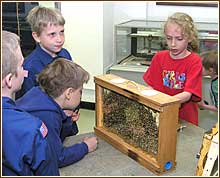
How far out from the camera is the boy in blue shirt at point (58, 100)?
1208 mm

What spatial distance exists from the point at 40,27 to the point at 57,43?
0.13m

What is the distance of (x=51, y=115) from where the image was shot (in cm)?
121

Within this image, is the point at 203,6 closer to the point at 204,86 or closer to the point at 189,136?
the point at 204,86

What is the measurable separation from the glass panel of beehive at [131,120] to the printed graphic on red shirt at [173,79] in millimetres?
470

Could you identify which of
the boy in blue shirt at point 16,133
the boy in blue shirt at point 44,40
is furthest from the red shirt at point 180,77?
→ the boy in blue shirt at point 16,133

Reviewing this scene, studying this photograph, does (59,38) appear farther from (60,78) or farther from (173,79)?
(173,79)

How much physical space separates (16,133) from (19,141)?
24mm

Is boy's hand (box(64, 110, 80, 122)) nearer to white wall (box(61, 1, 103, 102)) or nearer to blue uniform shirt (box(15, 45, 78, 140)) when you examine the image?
blue uniform shirt (box(15, 45, 78, 140))

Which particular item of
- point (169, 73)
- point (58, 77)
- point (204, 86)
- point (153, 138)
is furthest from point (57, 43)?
point (204, 86)

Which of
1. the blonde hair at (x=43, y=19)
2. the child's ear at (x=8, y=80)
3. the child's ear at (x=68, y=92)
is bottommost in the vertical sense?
the child's ear at (x=68, y=92)

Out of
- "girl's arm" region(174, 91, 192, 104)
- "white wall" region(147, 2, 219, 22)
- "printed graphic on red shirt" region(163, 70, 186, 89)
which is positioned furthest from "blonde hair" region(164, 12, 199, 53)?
"white wall" region(147, 2, 219, 22)

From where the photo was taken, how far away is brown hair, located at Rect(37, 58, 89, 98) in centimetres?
129

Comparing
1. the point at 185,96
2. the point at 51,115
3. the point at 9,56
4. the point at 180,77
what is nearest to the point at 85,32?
the point at 180,77

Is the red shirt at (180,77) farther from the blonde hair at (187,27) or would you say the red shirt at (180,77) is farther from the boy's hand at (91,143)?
the boy's hand at (91,143)
